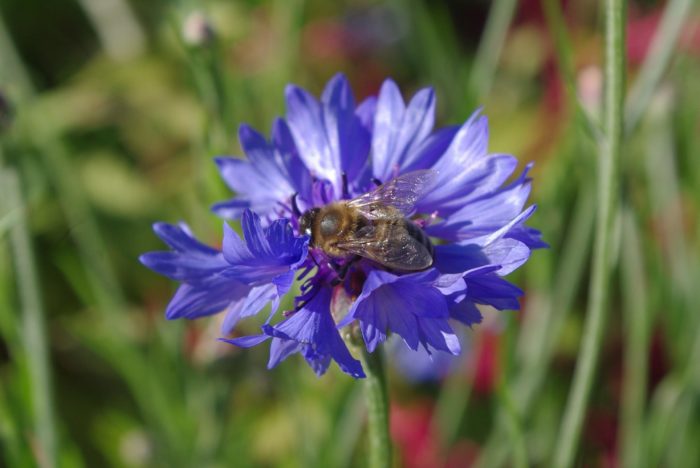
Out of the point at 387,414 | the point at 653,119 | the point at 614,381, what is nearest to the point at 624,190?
the point at 653,119

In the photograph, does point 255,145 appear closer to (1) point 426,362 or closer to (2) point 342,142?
(2) point 342,142

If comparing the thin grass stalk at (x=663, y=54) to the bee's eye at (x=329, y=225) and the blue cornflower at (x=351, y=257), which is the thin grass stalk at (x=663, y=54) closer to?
the blue cornflower at (x=351, y=257)

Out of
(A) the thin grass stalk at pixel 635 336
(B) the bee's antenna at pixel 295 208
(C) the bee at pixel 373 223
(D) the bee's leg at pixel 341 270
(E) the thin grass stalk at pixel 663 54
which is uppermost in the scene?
(E) the thin grass stalk at pixel 663 54

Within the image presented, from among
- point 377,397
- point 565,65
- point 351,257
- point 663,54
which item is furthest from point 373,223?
point 663,54

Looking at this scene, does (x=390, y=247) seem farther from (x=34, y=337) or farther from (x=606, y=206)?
(x=34, y=337)

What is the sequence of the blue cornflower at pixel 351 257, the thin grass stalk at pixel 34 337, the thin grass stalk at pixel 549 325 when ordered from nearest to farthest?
the blue cornflower at pixel 351 257 → the thin grass stalk at pixel 34 337 → the thin grass stalk at pixel 549 325

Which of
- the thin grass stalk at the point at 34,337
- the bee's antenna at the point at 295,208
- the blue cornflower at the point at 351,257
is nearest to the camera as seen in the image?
the blue cornflower at the point at 351,257

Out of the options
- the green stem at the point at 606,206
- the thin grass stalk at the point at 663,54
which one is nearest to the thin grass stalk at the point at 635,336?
the thin grass stalk at the point at 663,54
